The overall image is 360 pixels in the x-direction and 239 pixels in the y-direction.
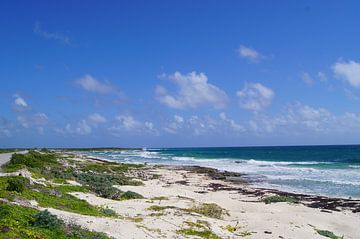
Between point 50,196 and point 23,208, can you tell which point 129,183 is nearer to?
point 50,196

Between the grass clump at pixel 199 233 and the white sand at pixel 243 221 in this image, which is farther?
the grass clump at pixel 199 233

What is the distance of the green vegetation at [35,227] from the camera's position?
412 inches

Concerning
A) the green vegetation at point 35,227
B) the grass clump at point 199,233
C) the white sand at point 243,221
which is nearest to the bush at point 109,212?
the white sand at point 243,221

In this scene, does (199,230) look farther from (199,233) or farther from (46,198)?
(46,198)

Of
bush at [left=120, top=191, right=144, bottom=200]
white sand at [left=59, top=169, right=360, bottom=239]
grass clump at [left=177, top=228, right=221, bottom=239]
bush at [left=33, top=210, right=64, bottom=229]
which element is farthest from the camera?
bush at [left=120, top=191, right=144, bottom=200]

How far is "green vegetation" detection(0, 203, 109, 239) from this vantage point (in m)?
10.5

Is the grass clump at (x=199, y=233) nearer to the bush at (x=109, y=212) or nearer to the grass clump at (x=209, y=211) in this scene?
the bush at (x=109, y=212)

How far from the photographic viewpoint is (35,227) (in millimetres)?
11469

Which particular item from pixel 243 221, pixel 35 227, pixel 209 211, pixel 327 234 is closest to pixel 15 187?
pixel 35 227

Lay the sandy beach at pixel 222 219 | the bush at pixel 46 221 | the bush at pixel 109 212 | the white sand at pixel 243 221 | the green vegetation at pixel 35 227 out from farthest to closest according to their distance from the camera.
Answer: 1. the bush at pixel 109 212
2. the sandy beach at pixel 222 219
3. the white sand at pixel 243 221
4. the bush at pixel 46 221
5. the green vegetation at pixel 35 227

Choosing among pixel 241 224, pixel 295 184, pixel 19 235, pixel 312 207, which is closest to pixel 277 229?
pixel 241 224

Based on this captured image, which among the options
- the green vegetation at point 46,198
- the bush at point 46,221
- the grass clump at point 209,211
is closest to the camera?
the bush at point 46,221

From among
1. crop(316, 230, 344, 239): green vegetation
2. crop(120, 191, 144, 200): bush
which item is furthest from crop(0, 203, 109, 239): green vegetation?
crop(120, 191, 144, 200): bush

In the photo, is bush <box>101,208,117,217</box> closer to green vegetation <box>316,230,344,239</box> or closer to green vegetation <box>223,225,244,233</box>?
green vegetation <box>223,225,244,233</box>
